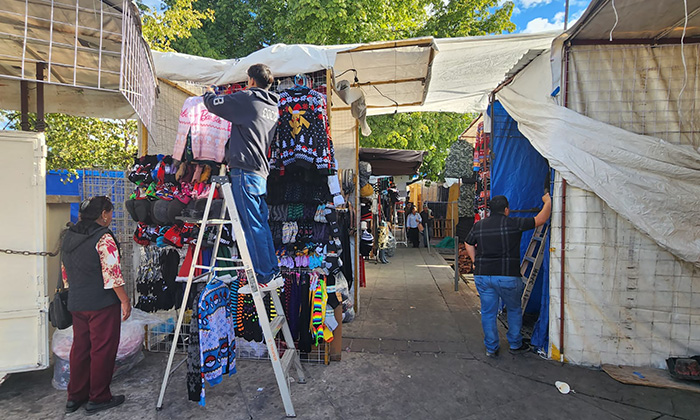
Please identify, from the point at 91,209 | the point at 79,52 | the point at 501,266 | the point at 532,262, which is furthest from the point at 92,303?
the point at 532,262

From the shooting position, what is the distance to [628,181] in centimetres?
336

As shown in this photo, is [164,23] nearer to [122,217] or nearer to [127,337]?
[122,217]

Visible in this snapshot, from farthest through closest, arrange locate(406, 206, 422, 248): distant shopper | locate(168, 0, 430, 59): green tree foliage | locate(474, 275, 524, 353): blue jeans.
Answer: locate(406, 206, 422, 248): distant shopper
locate(168, 0, 430, 59): green tree foliage
locate(474, 275, 524, 353): blue jeans

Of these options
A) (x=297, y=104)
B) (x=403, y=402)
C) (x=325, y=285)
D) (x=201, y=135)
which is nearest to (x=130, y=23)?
(x=201, y=135)

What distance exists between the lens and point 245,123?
103 inches

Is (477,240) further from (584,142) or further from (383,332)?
(383,332)

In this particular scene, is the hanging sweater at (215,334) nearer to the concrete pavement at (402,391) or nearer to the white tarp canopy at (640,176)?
the concrete pavement at (402,391)

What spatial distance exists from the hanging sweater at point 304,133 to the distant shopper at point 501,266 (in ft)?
6.26

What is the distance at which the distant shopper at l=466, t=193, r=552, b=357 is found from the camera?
3.81 m

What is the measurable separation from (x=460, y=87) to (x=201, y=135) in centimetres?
411

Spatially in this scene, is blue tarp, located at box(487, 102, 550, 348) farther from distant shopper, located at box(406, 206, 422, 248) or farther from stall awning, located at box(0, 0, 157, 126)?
distant shopper, located at box(406, 206, 422, 248)

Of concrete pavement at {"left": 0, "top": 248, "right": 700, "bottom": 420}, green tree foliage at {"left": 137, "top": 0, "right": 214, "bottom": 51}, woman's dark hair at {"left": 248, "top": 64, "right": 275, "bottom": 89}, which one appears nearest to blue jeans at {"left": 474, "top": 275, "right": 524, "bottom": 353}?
concrete pavement at {"left": 0, "top": 248, "right": 700, "bottom": 420}

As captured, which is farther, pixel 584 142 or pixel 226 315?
pixel 584 142

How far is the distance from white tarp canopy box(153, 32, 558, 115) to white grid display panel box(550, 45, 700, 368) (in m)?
0.96
